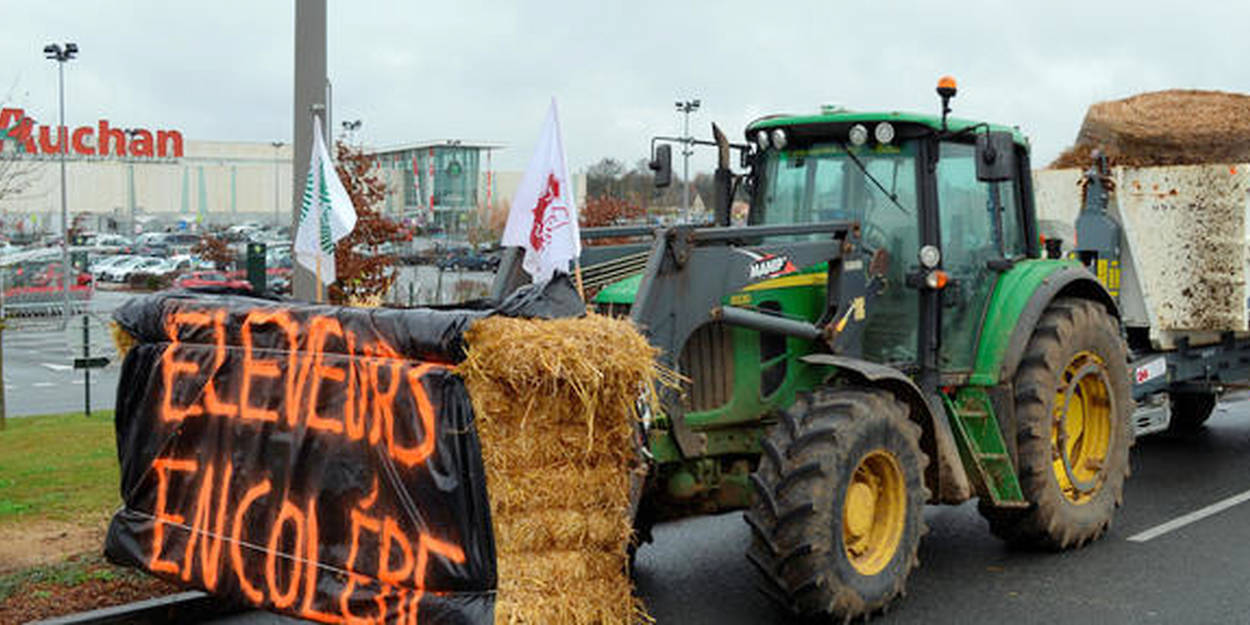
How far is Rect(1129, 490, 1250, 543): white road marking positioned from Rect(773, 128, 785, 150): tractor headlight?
11.9ft

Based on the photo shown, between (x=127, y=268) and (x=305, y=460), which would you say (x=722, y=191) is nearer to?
(x=305, y=460)

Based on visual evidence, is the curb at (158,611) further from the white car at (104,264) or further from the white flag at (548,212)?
the white car at (104,264)

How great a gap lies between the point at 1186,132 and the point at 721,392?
684 cm

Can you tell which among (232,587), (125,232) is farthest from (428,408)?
(125,232)

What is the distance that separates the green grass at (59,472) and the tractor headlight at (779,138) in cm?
500

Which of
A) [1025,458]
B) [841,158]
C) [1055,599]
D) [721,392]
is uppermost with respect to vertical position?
[841,158]

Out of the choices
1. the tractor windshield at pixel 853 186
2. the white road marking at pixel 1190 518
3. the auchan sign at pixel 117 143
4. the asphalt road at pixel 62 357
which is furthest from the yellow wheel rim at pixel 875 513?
the auchan sign at pixel 117 143

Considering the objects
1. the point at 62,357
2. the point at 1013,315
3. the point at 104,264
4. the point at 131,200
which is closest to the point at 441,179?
the point at 104,264

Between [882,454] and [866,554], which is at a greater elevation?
[882,454]

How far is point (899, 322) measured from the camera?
8062 mm

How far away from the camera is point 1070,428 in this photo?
891cm

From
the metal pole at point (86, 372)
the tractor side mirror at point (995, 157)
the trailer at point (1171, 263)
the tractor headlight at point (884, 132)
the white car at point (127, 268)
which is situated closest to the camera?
the tractor side mirror at point (995, 157)

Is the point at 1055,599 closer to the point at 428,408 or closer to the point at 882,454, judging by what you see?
the point at 882,454

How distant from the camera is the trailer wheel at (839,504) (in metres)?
6.45
